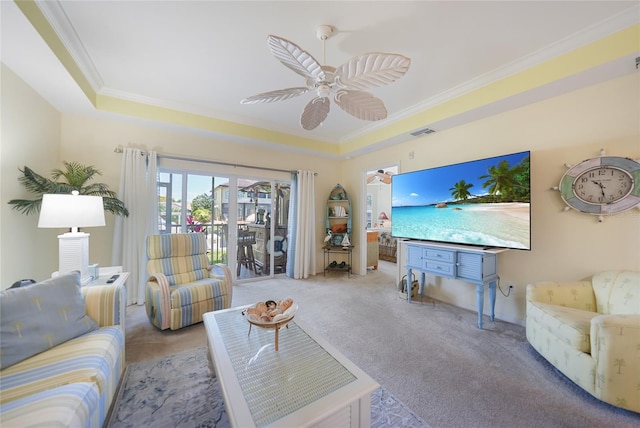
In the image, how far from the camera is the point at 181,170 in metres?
3.67

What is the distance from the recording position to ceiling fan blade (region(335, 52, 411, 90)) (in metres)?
1.50

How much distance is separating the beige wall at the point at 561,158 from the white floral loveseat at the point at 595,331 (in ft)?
0.92

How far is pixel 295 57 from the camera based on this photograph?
1.54 m

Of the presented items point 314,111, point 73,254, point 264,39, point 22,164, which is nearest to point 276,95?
point 314,111

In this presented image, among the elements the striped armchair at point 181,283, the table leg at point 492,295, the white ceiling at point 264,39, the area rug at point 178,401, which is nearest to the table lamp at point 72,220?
the striped armchair at point 181,283

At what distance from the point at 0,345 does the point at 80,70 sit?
2.54 m

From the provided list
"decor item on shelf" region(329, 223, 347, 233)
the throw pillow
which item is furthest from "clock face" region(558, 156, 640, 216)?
the throw pillow

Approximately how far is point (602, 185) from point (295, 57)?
9.48 feet

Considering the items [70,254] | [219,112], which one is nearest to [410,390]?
[70,254]

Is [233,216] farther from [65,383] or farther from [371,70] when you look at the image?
[371,70]

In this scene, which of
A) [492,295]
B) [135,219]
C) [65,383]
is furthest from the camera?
[135,219]

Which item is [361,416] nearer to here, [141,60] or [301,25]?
[301,25]

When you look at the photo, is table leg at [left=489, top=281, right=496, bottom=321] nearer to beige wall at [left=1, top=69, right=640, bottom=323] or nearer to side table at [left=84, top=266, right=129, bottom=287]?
beige wall at [left=1, top=69, right=640, bottom=323]

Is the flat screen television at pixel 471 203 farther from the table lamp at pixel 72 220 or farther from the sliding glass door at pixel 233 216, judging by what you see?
the table lamp at pixel 72 220
